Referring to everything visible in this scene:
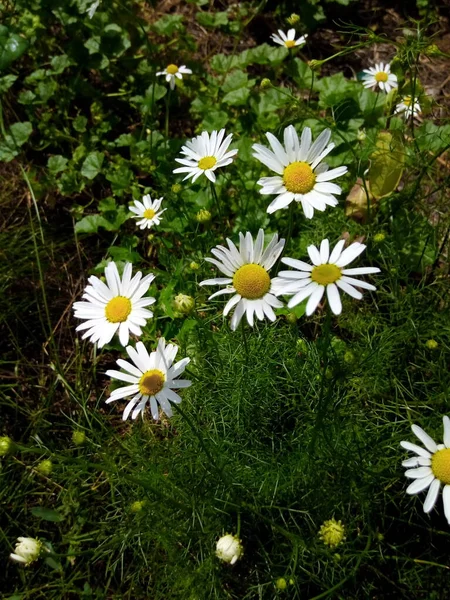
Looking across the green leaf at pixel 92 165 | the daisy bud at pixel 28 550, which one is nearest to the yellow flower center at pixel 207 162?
the green leaf at pixel 92 165

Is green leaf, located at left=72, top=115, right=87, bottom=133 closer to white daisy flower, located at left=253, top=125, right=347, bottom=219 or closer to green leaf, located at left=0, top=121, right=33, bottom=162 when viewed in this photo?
green leaf, located at left=0, top=121, right=33, bottom=162

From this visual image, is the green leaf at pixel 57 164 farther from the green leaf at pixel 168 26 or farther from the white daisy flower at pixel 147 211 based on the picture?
the green leaf at pixel 168 26

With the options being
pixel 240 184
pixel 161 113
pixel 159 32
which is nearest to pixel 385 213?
pixel 240 184

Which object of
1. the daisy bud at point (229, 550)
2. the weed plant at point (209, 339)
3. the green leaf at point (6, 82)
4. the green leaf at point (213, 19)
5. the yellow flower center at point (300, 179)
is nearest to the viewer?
the daisy bud at point (229, 550)

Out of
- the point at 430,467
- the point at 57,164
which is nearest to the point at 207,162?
the point at 57,164

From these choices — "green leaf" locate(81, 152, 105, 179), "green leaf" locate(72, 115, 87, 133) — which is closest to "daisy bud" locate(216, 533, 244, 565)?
"green leaf" locate(81, 152, 105, 179)

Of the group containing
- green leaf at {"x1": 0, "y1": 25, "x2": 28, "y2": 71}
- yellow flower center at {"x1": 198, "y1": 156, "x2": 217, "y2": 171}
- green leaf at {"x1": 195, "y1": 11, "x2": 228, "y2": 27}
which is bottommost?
yellow flower center at {"x1": 198, "y1": 156, "x2": 217, "y2": 171}
